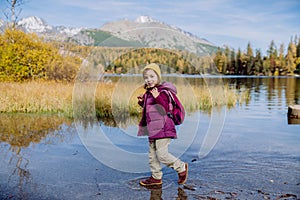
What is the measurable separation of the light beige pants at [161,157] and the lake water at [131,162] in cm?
24

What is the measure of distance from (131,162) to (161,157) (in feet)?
4.76

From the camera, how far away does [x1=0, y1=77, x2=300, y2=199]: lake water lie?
181 inches

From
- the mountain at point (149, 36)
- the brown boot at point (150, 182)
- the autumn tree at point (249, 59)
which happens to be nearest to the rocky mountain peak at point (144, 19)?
the mountain at point (149, 36)

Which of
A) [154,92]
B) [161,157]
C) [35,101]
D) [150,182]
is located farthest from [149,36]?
[35,101]

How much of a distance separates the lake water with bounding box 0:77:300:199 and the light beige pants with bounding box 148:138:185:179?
0.77 ft

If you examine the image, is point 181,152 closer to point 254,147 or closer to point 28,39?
point 254,147

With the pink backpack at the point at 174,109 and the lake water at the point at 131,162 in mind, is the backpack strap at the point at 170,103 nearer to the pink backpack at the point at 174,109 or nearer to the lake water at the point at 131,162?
the pink backpack at the point at 174,109

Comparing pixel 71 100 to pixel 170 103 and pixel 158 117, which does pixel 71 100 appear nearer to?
pixel 158 117

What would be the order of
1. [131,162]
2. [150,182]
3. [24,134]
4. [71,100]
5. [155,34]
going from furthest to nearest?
[71,100] < [24,134] < [155,34] < [131,162] < [150,182]

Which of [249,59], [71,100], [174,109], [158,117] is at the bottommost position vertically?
[71,100]

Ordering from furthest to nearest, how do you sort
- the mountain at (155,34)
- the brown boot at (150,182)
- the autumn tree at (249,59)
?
the autumn tree at (249,59), the mountain at (155,34), the brown boot at (150,182)

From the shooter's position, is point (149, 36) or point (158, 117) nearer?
point (158, 117)

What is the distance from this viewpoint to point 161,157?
477 cm

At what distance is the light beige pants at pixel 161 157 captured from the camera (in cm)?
475
